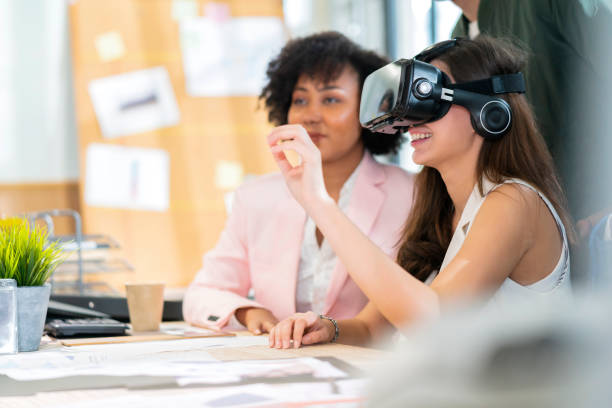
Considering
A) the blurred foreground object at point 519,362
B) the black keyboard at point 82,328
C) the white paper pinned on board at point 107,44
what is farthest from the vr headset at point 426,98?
the white paper pinned on board at point 107,44

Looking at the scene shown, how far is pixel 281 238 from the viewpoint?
1.84m

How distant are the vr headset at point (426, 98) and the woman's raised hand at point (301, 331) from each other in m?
0.38

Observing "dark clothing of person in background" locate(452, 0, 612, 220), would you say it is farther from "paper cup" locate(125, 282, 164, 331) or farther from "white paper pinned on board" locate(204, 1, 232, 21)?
"white paper pinned on board" locate(204, 1, 232, 21)

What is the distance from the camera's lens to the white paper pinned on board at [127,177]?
3.88 m

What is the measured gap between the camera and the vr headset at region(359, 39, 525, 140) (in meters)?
1.22

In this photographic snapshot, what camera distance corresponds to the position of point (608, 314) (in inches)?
12.8

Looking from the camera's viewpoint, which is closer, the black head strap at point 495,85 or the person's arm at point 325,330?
the person's arm at point 325,330

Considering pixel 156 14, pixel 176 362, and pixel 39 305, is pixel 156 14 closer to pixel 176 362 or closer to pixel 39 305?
pixel 39 305

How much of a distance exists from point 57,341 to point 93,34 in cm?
301

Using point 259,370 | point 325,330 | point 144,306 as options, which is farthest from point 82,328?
point 259,370

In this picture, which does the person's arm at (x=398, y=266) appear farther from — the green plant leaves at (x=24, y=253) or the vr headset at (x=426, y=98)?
the green plant leaves at (x=24, y=253)

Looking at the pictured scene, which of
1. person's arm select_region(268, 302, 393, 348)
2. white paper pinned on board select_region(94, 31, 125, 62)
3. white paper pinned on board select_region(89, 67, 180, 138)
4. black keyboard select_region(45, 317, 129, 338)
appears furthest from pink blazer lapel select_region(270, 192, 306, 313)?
white paper pinned on board select_region(94, 31, 125, 62)

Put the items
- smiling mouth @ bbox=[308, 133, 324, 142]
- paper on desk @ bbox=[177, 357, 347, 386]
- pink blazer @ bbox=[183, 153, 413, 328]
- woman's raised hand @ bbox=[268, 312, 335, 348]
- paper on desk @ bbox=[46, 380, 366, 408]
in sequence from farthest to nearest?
smiling mouth @ bbox=[308, 133, 324, 142]
pink blazer @ bbox=[183, 153, 413, 328]
woman's raised hand @ bbox=[268, 312, 335, 348]
paper on desk @ bbox=[177, 357, 347, 386]
paper on desk @ bbox=[46, 380, 366, 408]

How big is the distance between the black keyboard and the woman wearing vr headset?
1.21ft
